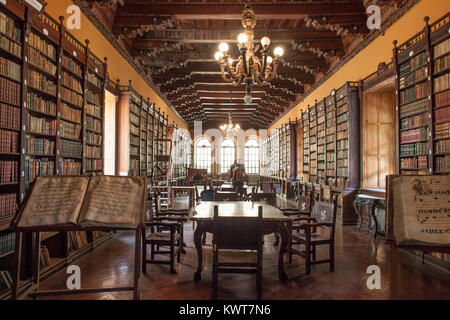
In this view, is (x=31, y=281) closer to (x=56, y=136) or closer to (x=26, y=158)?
(x=26, y=158)

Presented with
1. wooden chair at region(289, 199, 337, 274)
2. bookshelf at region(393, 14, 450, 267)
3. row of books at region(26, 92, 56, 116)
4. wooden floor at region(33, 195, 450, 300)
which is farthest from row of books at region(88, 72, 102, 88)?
bookshelf at region(393, 14, 450, 267)

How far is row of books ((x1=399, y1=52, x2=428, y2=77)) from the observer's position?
179 inches

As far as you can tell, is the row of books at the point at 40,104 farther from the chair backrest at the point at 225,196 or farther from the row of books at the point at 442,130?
the row of books at the point at 442,130

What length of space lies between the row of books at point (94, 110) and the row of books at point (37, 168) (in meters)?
1.33

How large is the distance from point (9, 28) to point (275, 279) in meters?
3.91

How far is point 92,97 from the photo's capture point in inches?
215

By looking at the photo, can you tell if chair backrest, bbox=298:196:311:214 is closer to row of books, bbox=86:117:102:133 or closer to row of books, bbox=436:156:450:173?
row of books, bbox=436:156:450:173

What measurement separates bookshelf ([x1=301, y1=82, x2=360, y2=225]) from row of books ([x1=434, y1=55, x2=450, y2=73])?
275 centimetres

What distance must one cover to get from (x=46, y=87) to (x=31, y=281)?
90.6 inches

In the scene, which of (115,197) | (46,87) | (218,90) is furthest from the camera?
(218,90)

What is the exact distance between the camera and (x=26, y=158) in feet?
12.3

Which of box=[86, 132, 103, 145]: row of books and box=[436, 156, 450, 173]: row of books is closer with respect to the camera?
box=[436, 156, 450, 173]: row of books

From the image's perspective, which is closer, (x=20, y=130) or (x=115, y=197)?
(x=115, y=197)
